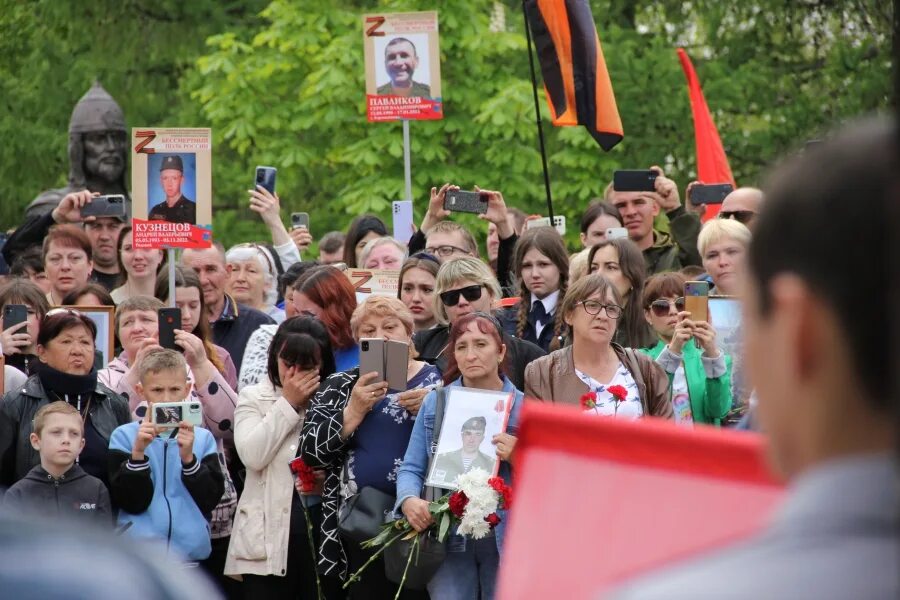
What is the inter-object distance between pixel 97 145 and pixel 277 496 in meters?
8.65

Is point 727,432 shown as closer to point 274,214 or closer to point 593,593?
point 593,593

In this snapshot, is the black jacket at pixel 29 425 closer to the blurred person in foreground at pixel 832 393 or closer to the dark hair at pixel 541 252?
the dark hair at pixel 541 252

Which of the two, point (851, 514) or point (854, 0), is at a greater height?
point (854, 0)

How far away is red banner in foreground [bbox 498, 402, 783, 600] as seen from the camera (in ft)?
5.78

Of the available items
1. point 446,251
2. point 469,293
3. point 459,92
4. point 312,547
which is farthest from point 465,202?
point 459,92

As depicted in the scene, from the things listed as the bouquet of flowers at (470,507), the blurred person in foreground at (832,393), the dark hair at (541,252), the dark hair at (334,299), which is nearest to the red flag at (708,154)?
the dark hair at (541,252)

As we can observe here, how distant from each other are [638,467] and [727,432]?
0.44 ft

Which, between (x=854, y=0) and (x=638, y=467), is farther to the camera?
(x=854, y=0)

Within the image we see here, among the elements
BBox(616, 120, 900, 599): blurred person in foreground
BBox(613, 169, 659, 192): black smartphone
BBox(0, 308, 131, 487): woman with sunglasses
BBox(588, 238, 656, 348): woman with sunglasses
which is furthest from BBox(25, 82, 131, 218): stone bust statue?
BBox(616, 120, 900, 599): blurred person in foreground

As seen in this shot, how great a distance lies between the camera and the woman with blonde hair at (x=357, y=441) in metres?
7.39

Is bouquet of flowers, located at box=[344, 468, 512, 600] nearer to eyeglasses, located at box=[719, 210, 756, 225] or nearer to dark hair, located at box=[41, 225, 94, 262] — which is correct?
eyeglasses, located at box=[719, 210, 756, 225]

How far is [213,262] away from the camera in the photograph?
33.0 ft

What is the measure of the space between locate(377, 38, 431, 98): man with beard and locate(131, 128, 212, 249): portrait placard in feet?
6.77

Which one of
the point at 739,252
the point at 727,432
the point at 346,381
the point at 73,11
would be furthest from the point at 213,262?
the point at 73,11
